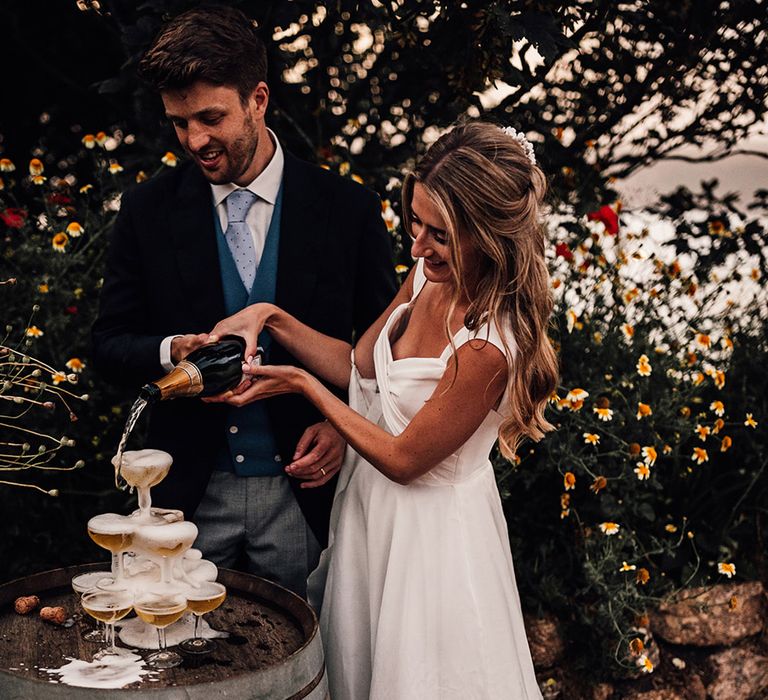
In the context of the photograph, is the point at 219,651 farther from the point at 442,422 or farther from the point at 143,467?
the point at 442,422

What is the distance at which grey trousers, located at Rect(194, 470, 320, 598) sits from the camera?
2531mm

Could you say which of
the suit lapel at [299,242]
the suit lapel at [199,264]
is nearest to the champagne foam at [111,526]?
the suit lapel at [199,264]

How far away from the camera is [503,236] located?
2.28 metres

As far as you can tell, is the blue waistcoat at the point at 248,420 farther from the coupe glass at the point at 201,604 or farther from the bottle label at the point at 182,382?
the coupe glass at the point at 201,604

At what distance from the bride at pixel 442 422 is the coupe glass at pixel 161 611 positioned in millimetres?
532

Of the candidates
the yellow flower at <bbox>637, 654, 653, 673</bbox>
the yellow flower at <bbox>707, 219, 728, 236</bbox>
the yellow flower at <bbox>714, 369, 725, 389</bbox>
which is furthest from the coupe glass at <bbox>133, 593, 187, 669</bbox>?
the yellow flower at <bbox>707, 219, 728, 236</bbox>

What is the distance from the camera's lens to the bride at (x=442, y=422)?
7.41 feet

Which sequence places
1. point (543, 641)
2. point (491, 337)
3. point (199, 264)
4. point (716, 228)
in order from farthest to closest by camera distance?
point (716, 228) < point (543, 641) < point (199, 264) < point (491, 337)

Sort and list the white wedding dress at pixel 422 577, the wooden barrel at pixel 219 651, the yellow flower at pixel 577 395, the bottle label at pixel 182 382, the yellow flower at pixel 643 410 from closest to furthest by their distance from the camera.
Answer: the wooden barrel at pixel 219 651, the bottle label at pixel 182 382, the white wedding dress at pixel 422 577, the yellow flower at pixel 577 395, the yellow flower at pixel 643 410

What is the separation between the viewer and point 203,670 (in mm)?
1918

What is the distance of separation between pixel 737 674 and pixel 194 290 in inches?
106

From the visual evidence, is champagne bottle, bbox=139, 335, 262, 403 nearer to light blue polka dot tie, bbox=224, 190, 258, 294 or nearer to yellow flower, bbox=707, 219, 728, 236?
light blue polka dot tie, bbox=224, 190, 258, 294

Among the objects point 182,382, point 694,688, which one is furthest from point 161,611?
point 694,688

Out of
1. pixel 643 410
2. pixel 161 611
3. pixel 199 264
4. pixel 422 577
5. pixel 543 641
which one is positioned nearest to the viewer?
pixel 161 611
